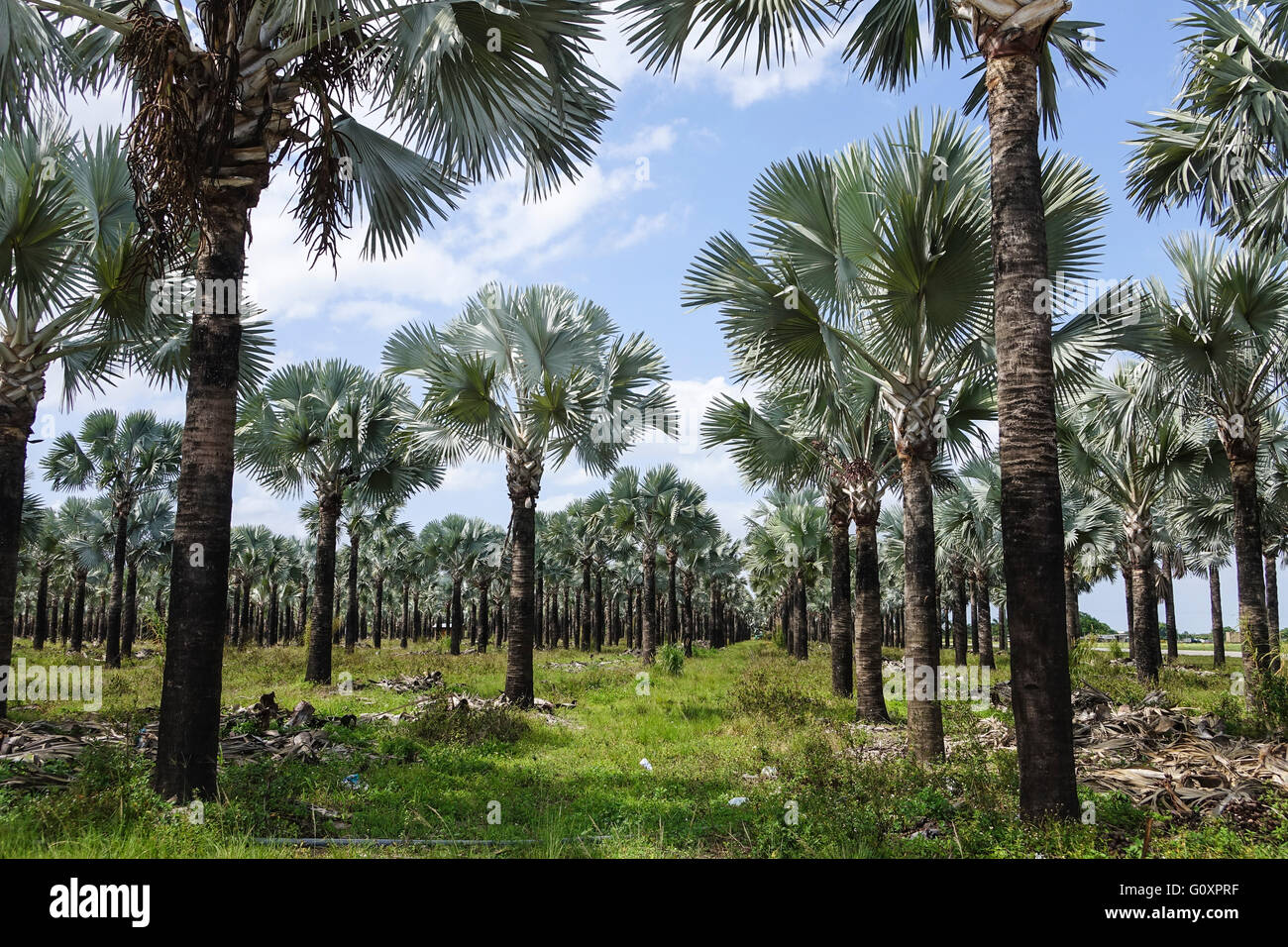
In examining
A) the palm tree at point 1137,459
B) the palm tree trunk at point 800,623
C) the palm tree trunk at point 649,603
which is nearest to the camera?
the palm tree at point 1137,459

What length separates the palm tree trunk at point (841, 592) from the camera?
15.6 meters

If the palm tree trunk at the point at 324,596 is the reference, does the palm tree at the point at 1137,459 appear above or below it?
above

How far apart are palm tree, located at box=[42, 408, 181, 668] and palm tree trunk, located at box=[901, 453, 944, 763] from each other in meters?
26.2

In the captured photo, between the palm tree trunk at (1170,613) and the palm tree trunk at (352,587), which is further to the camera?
the palm tree trunk at (1170,613)

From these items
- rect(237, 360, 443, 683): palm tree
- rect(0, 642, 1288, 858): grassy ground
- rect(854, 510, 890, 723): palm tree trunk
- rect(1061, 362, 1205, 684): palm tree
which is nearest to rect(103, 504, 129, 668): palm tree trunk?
rect(237, 360, 443, 683): palm tree

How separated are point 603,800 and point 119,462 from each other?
26.0 meters

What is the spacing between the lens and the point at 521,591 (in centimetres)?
1531

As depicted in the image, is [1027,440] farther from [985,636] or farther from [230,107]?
[985,636]

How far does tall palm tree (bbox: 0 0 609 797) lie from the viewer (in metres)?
5.77

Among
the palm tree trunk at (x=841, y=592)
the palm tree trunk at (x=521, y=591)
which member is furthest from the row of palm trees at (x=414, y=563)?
the palm tree trunk at (x=841, y=592)

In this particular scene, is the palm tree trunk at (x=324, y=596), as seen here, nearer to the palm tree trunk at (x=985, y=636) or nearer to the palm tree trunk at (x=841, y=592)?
the palm tree trunk at (x=841, y=592)

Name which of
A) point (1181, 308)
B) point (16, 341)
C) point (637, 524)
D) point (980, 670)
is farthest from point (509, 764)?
point (637, 524)

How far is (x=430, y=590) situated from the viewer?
3073 inches

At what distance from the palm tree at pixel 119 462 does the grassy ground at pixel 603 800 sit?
1448 cm
